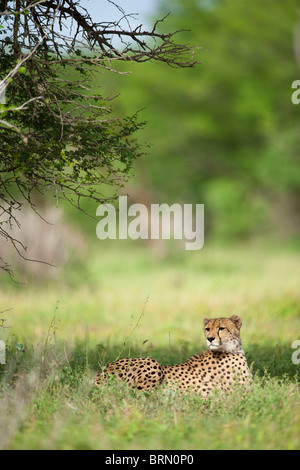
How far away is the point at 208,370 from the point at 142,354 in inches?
77.7

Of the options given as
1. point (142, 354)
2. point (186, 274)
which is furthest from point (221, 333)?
point (186, 274)

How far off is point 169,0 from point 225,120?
7198 millimetres

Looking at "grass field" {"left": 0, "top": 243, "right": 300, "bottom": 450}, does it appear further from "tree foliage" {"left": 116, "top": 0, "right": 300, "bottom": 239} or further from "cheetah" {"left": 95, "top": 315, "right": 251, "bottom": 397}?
"tree foliage" {"left": 116, "top": 0, "right": 300, "bottom": 239}

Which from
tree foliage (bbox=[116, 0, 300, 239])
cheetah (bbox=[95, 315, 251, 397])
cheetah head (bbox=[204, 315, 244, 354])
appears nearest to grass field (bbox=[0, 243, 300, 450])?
cheetah (bbox=[95, 315, 251, 397])

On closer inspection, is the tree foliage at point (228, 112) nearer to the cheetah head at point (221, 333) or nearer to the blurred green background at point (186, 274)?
the blurred green background at point (186, 274)

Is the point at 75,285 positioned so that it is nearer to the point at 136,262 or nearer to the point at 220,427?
the point at 136,262

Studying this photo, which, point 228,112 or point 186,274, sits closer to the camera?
point 186,274

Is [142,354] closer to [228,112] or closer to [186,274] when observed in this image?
[186,274]

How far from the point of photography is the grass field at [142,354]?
5055 mm

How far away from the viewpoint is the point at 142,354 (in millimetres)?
8016

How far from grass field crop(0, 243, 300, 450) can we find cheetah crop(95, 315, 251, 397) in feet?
0.47

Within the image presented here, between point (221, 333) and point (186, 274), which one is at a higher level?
point (186, 274)

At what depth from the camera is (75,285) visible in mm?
15117

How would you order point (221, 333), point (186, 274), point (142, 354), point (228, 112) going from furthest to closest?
point (228, 112)
point (186, 274)
point (142, 354)
point (221, 333)
